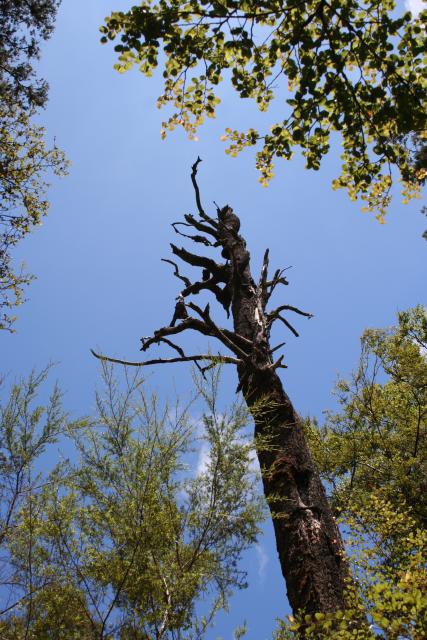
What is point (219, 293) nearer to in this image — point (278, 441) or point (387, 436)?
point (278, 441)

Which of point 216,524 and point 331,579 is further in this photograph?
point 216,524

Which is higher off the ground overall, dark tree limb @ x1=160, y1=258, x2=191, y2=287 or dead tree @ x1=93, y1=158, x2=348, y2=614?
dark tree limb @ x1=160, y1=258, x2=191, y2=287

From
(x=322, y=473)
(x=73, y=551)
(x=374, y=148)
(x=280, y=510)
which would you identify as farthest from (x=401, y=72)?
(x=322, y=473)

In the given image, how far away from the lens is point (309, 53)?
363 centimetres

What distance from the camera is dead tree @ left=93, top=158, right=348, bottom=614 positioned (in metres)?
2.96

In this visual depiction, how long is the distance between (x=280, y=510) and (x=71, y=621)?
194cm

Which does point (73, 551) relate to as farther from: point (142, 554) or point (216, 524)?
point (216, 524)

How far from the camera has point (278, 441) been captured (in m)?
3.80

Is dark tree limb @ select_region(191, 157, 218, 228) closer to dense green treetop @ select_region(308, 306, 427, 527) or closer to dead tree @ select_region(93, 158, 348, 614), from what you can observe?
dead tree @ select_region(93, 158, 348, 614)

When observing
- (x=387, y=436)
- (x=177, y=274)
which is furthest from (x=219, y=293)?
(x=387, y=436)

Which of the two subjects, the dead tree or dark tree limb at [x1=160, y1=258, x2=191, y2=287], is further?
dark tree limb at [x1=160, y1=258, x2=191, y2=287]

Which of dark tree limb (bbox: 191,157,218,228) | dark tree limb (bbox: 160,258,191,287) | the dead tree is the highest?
dark tree limb (bbox: 191,157,218,228)

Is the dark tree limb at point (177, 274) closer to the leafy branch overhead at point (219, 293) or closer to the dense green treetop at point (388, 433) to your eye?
the leafy branch overhead at point (219, 293)

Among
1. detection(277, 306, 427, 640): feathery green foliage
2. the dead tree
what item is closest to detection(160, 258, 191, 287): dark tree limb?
the dead tree
